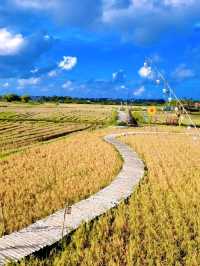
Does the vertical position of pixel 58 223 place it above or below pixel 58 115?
below

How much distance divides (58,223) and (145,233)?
5.39 feet

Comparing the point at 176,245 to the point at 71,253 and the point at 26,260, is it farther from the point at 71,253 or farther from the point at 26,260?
the point at 26,260

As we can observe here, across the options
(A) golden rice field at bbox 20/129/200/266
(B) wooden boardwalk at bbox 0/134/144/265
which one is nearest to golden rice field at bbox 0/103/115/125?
(B) wooden boardwalk at bbox 0/134/144/265

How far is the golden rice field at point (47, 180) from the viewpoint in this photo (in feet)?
29.1

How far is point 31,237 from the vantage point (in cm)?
722

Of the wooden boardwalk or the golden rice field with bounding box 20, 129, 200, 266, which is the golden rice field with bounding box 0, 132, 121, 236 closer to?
the wooden boardwalk

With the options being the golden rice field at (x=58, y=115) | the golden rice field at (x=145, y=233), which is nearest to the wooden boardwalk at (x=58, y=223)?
the golden rice field at (x=145, y=233)

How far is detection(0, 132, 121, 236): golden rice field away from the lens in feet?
29.1

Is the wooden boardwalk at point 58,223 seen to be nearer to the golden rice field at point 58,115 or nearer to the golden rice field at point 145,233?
the golden rice field at point 145,233

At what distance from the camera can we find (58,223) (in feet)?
26.3

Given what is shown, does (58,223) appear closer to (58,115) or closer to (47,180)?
(47,180)

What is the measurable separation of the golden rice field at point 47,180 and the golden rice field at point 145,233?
4.36 feet

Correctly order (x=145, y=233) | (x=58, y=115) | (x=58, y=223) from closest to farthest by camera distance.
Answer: (x=145, y=233) → (x=58, y=223) → (x=58, y=115)

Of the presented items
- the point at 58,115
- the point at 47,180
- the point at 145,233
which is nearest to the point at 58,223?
the point at 145,233
